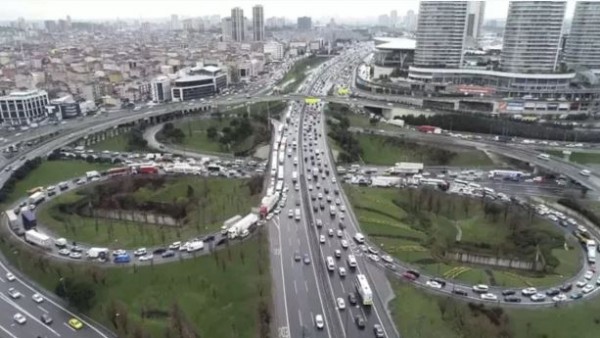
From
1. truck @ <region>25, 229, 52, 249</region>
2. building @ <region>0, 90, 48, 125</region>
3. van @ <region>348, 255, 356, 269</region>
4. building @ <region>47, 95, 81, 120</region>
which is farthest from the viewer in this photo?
building @ <region>47, 95, 81, 120</region>

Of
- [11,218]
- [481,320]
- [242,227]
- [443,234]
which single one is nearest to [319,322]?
[481,320]

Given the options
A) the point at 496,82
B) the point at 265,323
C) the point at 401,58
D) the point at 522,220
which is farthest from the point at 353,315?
the point at 401,58

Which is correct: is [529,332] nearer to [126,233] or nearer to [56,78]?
[126,233]

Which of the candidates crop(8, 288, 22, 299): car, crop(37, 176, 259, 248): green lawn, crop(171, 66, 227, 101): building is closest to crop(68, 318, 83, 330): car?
crop(8, 288, 22, 299): car

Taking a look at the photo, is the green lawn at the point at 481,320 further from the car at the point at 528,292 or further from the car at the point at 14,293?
the car at the point at 14,293

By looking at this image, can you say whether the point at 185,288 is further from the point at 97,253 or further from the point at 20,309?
the point at 20,309

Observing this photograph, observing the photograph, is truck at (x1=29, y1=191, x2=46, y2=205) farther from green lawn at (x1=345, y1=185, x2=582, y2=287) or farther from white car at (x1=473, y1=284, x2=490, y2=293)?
white car at (x1=473, y1=284, x2=490, y2=293)
